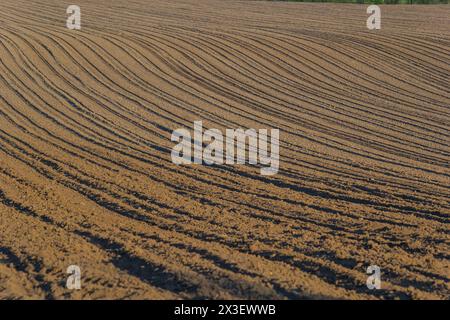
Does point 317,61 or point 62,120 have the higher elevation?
point 317,61

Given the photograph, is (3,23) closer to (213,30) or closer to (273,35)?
(213,30)

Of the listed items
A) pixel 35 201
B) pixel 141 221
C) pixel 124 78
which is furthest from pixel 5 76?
pixel 141 221

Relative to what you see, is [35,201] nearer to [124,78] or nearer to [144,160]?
[144,160]

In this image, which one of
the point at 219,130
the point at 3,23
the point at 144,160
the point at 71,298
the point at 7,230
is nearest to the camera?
the point at 71,298

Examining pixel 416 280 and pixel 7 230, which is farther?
pixel 7 230

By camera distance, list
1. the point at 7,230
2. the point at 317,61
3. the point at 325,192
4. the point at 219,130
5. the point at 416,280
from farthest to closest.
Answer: the point at 317,61 → the point at 219,130 → the point at 325,192 → the point at 7,230 → the point at 416,280

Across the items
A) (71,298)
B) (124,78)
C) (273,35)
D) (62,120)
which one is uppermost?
(273,35)
